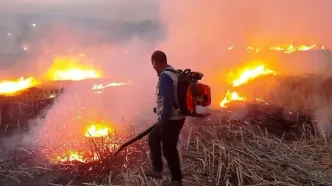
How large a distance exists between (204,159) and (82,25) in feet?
99.6

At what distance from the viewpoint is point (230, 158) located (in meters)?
6.44

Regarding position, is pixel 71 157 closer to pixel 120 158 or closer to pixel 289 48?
pixel 120 158

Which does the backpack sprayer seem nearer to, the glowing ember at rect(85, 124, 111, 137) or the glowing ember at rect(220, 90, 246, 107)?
the glowing ember at rect(85, 124, 111, 137)

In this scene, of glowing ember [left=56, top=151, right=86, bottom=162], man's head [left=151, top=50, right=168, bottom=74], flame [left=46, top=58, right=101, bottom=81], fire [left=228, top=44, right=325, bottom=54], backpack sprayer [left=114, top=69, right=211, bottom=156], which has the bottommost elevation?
glowing ember [left=56, top=151, right=86, bottom=162]

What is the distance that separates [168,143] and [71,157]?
282 centimetres

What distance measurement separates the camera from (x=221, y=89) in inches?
489

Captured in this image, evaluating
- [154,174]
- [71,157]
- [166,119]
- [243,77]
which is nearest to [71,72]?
[243,77]

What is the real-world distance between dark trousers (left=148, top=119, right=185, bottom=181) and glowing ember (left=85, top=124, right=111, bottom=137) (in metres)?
2.85

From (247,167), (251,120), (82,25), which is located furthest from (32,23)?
(247,167)

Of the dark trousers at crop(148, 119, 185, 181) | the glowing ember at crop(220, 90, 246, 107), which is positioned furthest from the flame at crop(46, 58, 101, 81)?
the dark trousers at crop(148, 119, 185, 181)

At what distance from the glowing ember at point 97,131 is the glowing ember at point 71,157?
0.85m

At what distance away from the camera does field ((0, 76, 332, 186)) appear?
6.06 meters

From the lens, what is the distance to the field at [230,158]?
6.06 metres

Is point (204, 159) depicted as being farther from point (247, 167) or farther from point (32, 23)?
point (32, 23)
